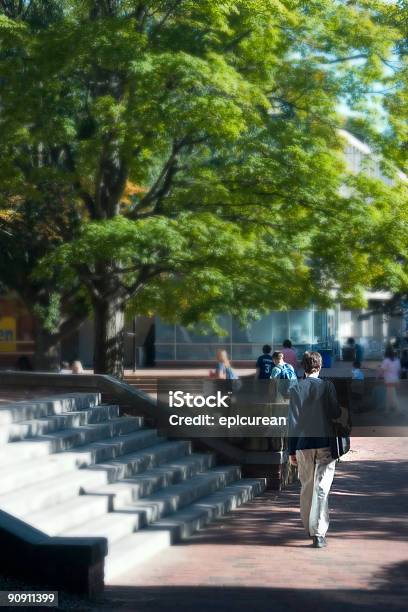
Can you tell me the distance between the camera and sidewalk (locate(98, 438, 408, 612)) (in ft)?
25.0

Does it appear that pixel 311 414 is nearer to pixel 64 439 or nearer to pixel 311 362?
pixel 311 362

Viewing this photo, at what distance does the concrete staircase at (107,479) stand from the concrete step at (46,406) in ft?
0.04

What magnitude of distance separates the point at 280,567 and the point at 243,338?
38.9 meters

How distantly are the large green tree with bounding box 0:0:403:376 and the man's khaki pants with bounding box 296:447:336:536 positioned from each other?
26.2 feet

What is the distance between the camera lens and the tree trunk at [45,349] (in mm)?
29734

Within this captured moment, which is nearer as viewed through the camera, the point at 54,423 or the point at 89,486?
the point at 89,486

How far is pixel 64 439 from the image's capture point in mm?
11086

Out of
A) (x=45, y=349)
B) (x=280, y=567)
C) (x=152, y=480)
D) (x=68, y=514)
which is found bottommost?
(x=280, y=567)

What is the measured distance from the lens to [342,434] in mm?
10000

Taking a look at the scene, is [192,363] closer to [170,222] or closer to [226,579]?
[170,222]

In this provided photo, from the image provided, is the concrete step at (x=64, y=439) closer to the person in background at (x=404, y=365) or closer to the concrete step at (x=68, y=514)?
the concrete step at (x=68, y=514)

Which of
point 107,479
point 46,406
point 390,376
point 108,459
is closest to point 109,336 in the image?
point 390,376

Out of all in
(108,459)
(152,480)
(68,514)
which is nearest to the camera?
(68,514)

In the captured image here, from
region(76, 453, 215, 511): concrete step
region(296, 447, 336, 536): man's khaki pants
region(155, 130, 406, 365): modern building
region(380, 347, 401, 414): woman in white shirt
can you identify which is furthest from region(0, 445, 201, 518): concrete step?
region(155, 130, 406, 365): modern building
